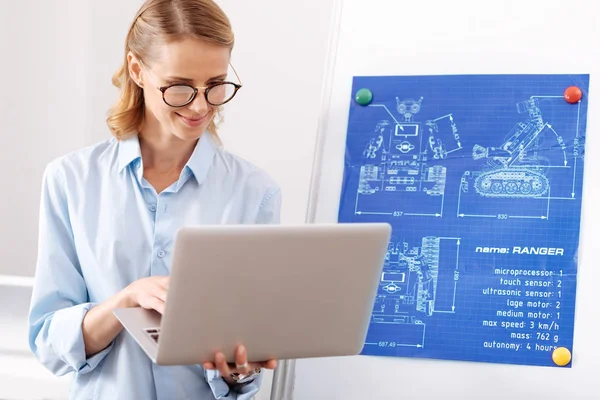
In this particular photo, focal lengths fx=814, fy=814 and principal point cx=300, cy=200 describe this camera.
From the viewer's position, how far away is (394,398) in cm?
169

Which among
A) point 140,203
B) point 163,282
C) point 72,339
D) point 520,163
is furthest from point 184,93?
point 520,163

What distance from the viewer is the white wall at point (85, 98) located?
6.20ft

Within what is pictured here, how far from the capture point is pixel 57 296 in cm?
143

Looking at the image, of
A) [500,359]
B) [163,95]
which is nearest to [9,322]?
[163,95]

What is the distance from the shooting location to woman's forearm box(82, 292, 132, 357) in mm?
1311

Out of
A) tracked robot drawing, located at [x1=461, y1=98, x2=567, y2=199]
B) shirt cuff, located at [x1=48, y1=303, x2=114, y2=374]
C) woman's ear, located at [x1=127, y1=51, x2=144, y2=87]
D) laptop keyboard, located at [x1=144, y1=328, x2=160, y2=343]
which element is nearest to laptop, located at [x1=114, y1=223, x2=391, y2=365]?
laptop keyboard, located at [x1=144, y1=328, x2=160, y2=343]

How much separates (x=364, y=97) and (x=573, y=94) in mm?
445

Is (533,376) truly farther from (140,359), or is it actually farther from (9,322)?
(9,322)

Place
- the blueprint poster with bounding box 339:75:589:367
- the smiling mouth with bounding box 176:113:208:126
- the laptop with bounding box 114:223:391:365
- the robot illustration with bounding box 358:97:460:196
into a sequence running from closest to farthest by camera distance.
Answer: the laptop with bounding box 114:223:391:365, the smiling mouth with bounding box 176:113:208:126, the blueprint poster with bounding box 339:75:589:367, the robot illustration with bounding box 358:97:460:196

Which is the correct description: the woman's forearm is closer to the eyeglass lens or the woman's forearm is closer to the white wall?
the eyeglass lens

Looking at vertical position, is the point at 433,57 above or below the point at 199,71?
above

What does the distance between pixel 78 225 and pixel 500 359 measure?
2.82ft

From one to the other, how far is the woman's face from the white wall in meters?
0.49

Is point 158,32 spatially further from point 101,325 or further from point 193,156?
point 101,325
